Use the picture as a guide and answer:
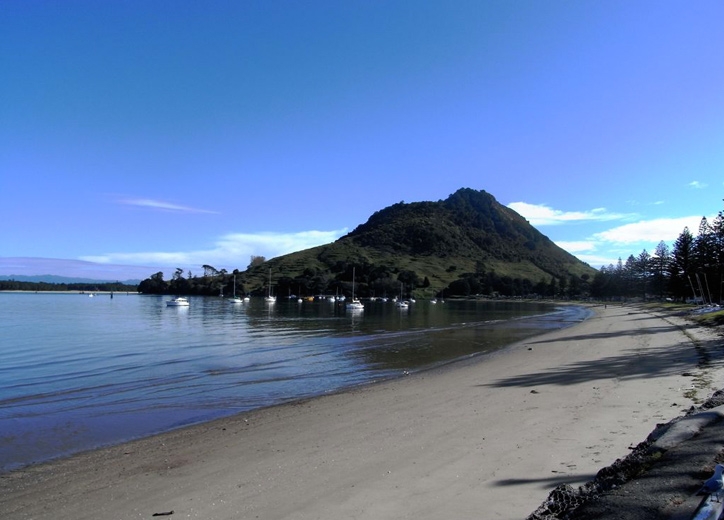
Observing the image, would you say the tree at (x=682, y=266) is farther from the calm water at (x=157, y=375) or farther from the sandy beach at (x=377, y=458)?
the sandy beach at (x=377, y=458)

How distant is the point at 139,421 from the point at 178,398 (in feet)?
10.2

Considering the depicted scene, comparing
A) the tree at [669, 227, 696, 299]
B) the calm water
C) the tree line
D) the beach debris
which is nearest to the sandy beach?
the beach debris

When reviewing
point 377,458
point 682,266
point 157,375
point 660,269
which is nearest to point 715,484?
point 377,458

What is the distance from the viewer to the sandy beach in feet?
21.2

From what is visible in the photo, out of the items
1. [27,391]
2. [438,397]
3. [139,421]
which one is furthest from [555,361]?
[27,391]

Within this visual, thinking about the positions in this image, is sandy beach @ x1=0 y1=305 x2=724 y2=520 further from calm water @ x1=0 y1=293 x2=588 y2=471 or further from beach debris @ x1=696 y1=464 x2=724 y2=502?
calm water @ x1=0 y1=293 x2=588 y2=471

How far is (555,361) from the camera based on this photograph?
22.7 meters

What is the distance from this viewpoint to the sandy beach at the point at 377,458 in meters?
6.46

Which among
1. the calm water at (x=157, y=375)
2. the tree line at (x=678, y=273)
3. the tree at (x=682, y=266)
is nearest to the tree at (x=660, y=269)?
the tree line at (x=678, y=273)

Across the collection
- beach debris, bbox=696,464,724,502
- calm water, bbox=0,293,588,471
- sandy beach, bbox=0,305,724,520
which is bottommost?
calm water, bbox=0,293,588,471

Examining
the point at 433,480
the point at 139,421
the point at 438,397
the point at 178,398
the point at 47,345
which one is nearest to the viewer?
the point at 433,480

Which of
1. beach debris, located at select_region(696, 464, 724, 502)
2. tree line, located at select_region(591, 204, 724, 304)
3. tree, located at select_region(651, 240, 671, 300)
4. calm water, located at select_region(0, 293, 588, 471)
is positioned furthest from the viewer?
tree, located at select_region(651, 240, 671, 300)

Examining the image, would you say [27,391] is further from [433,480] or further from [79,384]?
[433,480]

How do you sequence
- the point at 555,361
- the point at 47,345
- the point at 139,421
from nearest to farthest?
the point at 139,421 → the point at 555,361 → the point at 47,345
